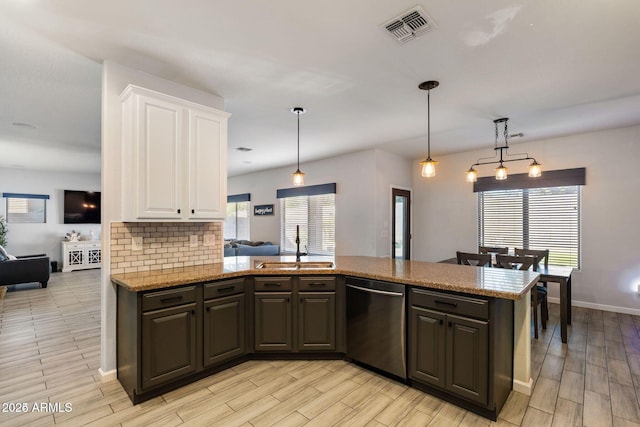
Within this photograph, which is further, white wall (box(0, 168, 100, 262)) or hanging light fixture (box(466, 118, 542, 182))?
white wall (box(0, 168, 100, 262))

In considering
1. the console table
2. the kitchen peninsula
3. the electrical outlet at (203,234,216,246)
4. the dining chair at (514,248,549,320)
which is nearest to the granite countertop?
the kitchen peninsula

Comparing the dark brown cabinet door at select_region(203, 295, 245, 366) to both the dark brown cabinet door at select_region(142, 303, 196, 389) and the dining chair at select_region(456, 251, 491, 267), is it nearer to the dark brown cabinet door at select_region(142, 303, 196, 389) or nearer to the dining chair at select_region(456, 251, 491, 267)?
the dark brown cabinet door at select_region(142, 303, 196, 389)

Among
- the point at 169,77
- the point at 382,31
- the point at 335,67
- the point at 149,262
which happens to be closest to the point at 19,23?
the point at 169,77

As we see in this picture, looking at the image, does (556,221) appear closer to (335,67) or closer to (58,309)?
(335,67)

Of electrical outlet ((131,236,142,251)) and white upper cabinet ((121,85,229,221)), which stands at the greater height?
white upper cabinet ((121,85,229,221))

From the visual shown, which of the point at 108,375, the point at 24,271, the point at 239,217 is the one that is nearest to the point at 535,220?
the point at 108,375

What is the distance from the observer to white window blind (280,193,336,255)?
6.39 meters

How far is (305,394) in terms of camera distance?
238 centimetres

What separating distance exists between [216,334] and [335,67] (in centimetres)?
251

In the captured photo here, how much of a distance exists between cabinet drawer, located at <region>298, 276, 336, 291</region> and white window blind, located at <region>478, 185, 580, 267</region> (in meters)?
4.04

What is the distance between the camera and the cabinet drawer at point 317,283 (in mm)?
2855

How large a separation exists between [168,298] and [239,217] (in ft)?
21.1

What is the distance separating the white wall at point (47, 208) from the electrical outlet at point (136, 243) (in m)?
7.51

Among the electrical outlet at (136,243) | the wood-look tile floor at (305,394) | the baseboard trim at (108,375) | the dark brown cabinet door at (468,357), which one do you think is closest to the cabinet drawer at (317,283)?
the wood-look tile floor at (305,394)
